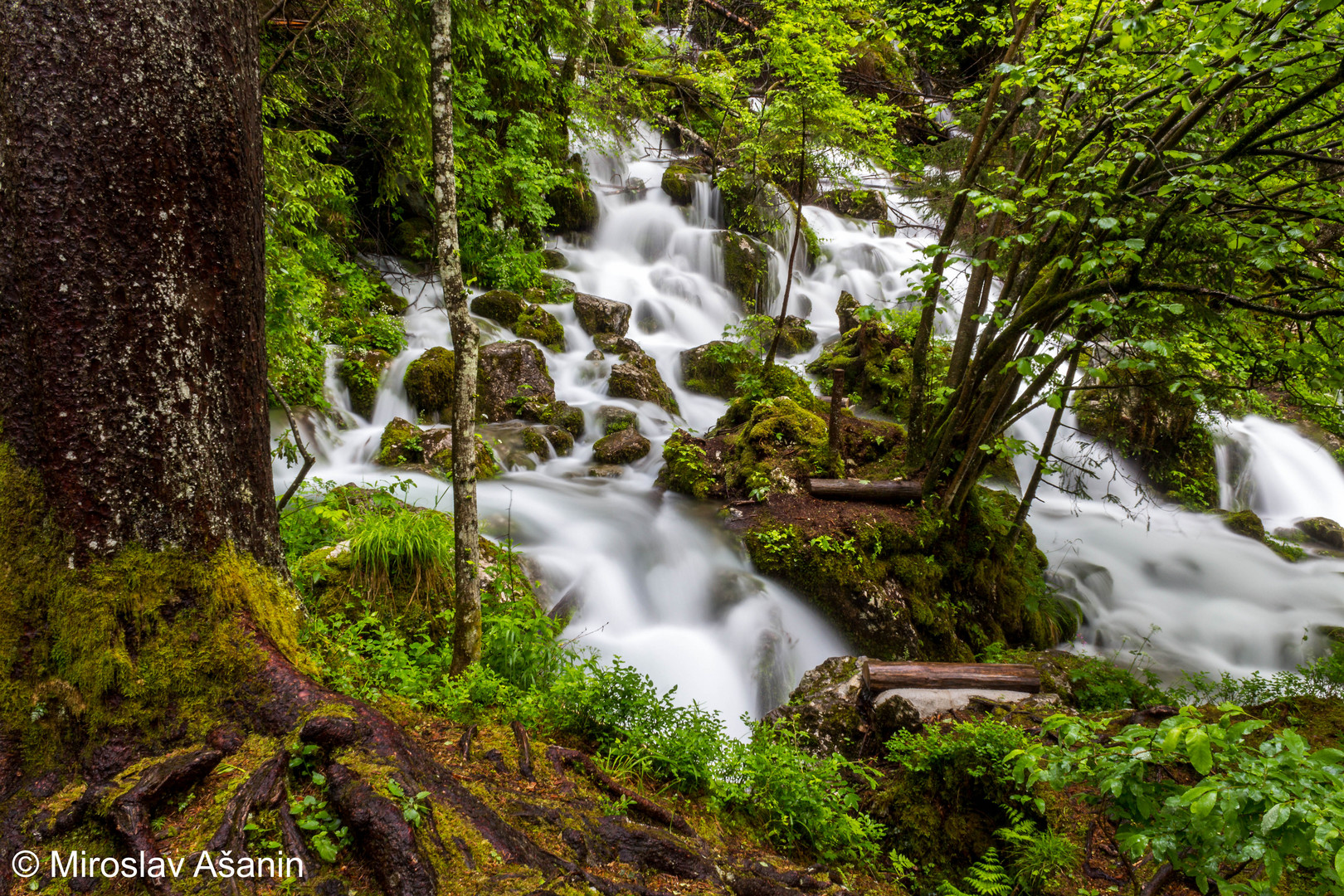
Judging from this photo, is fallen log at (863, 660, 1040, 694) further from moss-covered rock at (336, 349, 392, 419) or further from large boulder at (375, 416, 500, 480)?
moss-covered rock at (336, 349, 392, 419)

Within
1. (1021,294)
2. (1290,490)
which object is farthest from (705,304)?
(1290,490)

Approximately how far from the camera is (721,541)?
750cm

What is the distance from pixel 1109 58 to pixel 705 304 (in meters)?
12.0

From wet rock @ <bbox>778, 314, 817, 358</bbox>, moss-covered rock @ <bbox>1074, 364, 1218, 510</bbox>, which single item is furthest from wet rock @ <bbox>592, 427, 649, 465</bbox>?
moss-covered rock @ <bbox>1074, 364, 1218, 510</bbox>

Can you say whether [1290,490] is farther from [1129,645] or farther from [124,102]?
[124,102]

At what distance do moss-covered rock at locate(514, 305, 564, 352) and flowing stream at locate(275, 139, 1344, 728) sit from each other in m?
0.25

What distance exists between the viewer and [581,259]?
1588cm

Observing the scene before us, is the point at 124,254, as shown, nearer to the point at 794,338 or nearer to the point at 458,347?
the point at 458,347

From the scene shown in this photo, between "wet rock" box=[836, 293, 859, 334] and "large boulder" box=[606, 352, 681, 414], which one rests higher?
"wet rock" box=[836, 293, 859, 334]

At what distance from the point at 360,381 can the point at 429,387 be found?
1030mm

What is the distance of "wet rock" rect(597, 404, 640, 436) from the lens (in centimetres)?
1063

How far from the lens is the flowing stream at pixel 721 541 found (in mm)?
6340

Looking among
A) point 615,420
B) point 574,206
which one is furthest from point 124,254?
point 574,206

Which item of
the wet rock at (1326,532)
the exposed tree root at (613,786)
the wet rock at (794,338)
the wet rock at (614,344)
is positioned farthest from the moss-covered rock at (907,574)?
the wet rock at (794,338)
